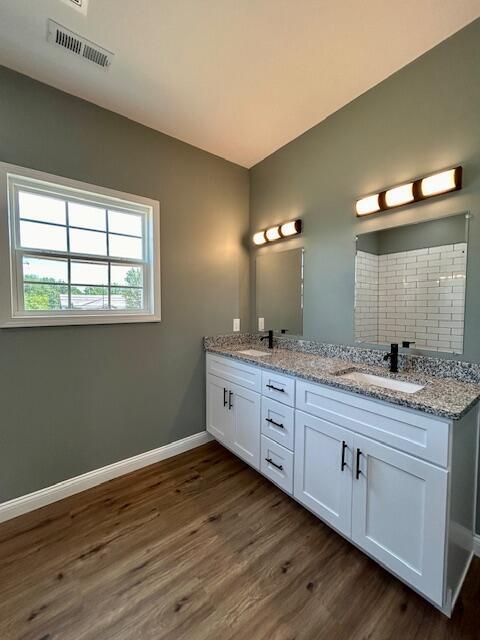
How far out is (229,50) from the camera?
1.57 m

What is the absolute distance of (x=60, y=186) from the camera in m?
1.84

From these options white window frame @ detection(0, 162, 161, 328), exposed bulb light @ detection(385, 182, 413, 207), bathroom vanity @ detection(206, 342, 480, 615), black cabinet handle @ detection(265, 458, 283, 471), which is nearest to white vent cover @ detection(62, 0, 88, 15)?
white window frame @ detection(0, 162, 161, 328)

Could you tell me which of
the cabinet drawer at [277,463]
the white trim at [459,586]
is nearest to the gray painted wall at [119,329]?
the cabinet drawer at [277,463]

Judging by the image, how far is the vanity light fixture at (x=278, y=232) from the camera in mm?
2385

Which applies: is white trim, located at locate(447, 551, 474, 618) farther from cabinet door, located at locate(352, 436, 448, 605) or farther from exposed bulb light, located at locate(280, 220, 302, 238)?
exposed bulb light, located at locate(280, 220, 302, 238)

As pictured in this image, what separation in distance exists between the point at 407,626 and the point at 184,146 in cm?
328

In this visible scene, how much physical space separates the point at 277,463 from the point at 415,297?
141 cm

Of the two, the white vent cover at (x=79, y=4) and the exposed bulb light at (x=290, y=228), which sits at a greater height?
the white vent cover at (x=79, y=4)

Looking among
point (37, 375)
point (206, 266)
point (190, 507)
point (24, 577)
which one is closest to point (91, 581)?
point (24, 577)

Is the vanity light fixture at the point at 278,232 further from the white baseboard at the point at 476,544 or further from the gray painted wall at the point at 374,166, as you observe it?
the white baseboard at the point at 476,544

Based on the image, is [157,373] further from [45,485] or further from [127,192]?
[127,192]

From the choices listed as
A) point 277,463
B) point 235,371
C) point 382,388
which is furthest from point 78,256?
point 382,388

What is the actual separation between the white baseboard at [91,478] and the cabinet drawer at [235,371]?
0.68 meters

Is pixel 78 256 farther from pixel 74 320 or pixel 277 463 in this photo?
pixel 277 463
